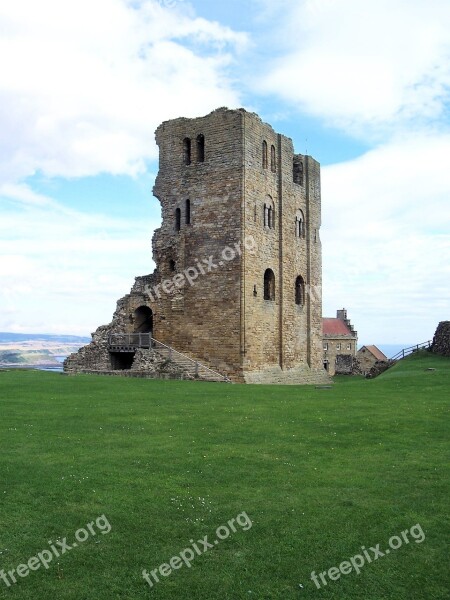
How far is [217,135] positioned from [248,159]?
268cm

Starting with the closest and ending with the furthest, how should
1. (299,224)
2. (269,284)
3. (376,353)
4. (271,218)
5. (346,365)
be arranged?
(271,218), (269,284), (299,224), (346,365), (376,353)

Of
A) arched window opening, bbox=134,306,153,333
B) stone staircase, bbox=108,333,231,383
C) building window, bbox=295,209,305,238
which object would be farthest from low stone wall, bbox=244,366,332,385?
arched window opening, bbox=134,306,153,333

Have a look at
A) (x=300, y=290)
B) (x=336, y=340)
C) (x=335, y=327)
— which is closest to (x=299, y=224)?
(x=300, y=290)

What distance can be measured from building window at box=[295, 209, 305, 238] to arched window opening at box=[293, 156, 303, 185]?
2.47m

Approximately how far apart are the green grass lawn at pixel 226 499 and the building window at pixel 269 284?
21.4 m

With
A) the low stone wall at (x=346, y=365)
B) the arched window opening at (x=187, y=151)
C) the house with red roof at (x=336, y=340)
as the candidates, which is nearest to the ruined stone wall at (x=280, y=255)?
the arched window opening at (x=187, y=151)

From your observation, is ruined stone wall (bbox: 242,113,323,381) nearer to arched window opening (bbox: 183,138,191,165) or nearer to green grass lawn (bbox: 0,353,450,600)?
arched window opening (bbox: 183,138,191,165)

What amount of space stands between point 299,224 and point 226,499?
3450cm

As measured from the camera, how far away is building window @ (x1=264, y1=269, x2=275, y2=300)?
39.4 m

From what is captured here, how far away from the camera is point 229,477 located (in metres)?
11.3

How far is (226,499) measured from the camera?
33.5 ft

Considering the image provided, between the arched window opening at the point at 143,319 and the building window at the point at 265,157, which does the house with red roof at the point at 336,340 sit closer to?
the arched window opening at the point at 143,319

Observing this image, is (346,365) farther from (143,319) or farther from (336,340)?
(143,319)

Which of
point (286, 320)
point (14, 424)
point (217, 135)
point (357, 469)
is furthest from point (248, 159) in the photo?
point (357, 469)
